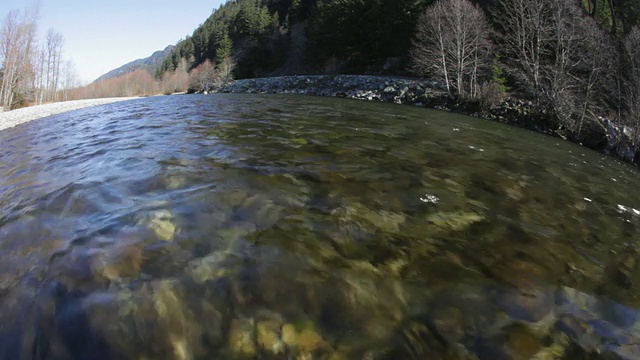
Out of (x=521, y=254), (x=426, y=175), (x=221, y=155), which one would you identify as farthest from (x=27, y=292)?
(x=426, y=175)

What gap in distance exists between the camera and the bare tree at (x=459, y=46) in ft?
70.9

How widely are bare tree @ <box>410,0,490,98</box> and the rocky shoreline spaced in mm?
1204

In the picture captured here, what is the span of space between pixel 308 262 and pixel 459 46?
2304 centimetres

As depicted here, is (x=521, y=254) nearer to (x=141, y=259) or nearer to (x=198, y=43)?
(x=141, y=259)

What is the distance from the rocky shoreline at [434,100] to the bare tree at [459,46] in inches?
47.4

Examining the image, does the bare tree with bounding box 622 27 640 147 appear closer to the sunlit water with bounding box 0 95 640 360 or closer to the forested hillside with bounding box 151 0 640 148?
the forested hillside with bounding box 151 0 640 148

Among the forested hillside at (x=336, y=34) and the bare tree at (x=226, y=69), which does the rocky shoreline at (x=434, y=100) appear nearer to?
the forested hillside at (x=336, y=34)

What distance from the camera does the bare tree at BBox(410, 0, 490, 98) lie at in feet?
70.9

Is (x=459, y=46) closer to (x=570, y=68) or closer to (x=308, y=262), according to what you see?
(x=570, y=68)

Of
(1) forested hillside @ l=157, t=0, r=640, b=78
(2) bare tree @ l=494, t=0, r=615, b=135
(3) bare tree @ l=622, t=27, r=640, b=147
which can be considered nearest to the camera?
(3) bare tree @ l=622, t=27, r=640, b=147

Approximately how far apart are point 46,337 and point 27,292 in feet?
2.27

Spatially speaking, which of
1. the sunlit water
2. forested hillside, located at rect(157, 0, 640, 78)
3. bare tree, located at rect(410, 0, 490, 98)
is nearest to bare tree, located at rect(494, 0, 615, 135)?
bare tree, located at rect(410, 0, 490, 98)

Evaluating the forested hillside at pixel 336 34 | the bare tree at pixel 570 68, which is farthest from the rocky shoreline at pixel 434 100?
the forested hillside at pixel 336 34

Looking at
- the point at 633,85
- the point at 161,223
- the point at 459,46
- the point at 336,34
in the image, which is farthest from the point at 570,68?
the point at 336,34
